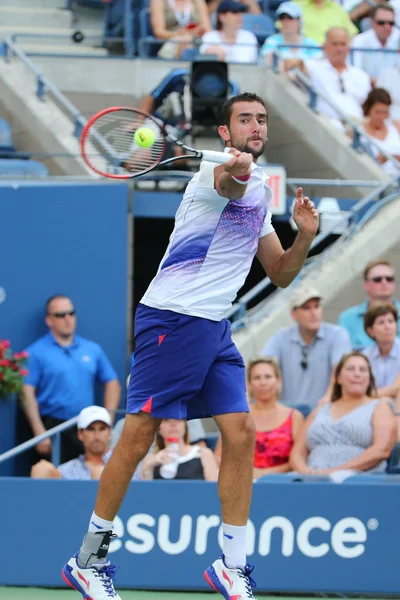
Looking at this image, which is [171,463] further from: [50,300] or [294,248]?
[294,248]

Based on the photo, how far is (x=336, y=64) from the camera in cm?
1316

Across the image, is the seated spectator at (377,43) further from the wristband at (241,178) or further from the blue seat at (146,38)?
the wristband at (241,178)

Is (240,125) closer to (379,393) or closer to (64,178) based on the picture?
(379,393)

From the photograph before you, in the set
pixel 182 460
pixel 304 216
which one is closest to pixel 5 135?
pixel 182 460

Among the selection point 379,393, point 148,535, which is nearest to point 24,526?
point 148,535

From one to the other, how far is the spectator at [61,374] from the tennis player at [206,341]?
12.5ft

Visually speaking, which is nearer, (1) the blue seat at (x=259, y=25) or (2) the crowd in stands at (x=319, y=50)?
(2) the crowd in stands at (x=319, y=50)

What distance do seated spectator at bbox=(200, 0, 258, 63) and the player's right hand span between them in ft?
26.0

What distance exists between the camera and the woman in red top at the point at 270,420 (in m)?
8.47

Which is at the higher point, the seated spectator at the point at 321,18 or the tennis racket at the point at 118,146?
the seated spectator at the point at 321,18

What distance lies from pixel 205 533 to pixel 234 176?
3093 millimetres

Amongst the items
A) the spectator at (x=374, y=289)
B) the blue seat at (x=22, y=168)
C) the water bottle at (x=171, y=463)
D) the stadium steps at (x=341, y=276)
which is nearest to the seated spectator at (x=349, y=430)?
the water bottle at (x=171, y=463)

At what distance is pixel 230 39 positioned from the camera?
13.3 metres

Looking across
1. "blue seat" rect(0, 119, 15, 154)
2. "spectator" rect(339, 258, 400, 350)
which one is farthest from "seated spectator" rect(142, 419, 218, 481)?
"blue seat" rect(0, 119, 15, 154)
